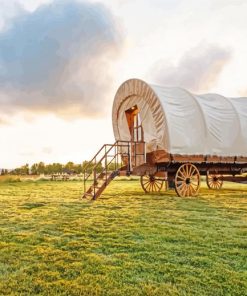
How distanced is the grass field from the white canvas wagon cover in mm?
3974

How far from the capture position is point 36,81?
11.9 m

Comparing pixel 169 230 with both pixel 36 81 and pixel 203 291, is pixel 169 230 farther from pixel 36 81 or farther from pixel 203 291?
pixel 36 81

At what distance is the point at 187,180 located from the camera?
10.4 meters

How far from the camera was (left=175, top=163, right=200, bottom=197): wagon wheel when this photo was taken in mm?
10266

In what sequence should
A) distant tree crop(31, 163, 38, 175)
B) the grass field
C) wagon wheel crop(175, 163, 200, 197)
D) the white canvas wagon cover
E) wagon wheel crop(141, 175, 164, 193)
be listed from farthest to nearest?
distant tree crop(31, 163, 38, 175)
wagon wheel crop(141, 175, 164, 193)
wagon wheel crop(175, 163, 200, 197)
the white canvas wagon cover
the grass field

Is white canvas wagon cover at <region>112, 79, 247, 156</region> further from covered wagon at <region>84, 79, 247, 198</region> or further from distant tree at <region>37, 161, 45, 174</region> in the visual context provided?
distant tree at <region>37, 161, 45, 174</region>

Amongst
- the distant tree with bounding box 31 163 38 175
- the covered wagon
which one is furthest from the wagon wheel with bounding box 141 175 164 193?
the distant tree with bounding box 31 163 38 175

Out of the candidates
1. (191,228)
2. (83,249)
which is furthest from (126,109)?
(83,249)

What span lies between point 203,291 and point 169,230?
2.20 metres

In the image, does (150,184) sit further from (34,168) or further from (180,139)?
(34,168)

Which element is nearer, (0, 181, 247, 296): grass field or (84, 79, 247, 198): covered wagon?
(0, 181, 247, 296): grass field

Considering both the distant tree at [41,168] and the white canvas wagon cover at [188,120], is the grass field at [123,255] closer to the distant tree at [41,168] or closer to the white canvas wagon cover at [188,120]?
the white canvas wagon cover at [188,120]

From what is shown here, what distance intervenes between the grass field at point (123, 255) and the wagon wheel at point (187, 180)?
4.16m

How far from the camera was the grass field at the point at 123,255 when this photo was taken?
2.69 m
